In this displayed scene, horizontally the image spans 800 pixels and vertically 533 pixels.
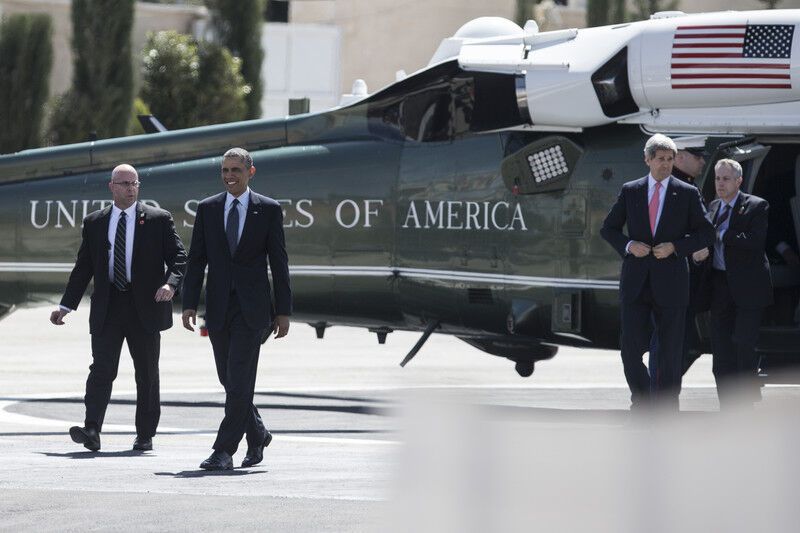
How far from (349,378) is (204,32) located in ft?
61.9

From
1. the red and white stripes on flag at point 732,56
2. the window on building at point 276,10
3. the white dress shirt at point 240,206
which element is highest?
the window on building at point 276,10

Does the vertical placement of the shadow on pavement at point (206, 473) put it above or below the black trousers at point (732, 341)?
below

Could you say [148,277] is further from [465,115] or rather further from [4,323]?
[4,323]

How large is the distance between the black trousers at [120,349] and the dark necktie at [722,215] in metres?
3.43

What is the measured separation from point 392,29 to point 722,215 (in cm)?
3028

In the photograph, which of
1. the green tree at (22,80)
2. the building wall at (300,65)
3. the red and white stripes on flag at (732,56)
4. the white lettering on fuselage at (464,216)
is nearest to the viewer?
the red and white stripes on flag at (732,56)

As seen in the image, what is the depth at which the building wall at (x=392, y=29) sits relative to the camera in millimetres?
38750

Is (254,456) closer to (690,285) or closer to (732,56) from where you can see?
(690,285)

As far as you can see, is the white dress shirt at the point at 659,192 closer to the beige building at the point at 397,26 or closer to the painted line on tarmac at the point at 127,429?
the painted line on tarmac at the point at 127,429

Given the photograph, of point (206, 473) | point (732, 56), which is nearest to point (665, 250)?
point (732, 56)

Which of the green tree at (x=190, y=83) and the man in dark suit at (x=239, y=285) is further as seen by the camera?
the green tree at (x=190, y=83)

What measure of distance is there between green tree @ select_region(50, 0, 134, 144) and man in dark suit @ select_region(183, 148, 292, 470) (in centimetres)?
2027

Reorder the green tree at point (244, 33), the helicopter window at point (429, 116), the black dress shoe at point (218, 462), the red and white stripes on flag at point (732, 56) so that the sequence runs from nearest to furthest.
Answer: the black dress shoe at point (218, 462)
the red and white stripes on flag at point (732, 56)
the helicopter window at point (429, 116)
the green tree at point (244, 33)

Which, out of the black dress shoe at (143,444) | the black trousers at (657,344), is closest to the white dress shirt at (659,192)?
the black trousers at (657,344)
